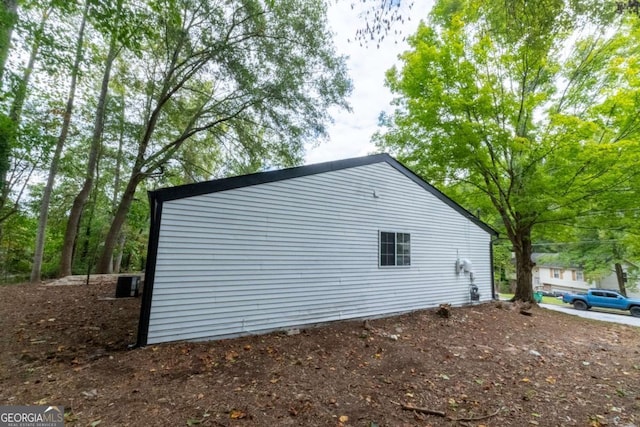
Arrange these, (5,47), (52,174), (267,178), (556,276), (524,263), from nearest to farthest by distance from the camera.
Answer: (267,178)
(5,47)
(52,174)
(524,263)
(556,276)

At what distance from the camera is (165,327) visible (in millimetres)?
4422

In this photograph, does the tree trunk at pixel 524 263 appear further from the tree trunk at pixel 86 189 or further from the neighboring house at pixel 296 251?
the tree trunk at pixel 86 189

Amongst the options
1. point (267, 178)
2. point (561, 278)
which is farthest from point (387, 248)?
point (561, 278)

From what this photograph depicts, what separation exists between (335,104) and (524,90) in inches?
255

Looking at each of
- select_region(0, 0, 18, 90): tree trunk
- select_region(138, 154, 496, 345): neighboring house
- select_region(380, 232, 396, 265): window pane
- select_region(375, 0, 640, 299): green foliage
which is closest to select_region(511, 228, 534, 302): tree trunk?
select_region(375, 0, 640, 299): green foliage

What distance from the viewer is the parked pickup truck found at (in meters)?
14.1

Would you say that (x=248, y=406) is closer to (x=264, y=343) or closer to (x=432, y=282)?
(x=264, y=343)

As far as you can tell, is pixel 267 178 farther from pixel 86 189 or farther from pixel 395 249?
pixel 86 189

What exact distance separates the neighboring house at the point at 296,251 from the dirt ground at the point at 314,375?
52 cm

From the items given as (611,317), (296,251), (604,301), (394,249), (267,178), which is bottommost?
(611,317)

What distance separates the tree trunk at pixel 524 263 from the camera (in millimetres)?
10648

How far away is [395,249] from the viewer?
7.41 m

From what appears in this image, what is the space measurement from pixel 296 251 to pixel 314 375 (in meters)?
2.61

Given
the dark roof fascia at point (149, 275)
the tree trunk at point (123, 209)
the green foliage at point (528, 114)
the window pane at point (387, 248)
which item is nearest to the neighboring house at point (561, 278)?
the green foliage at point (528, 114)
